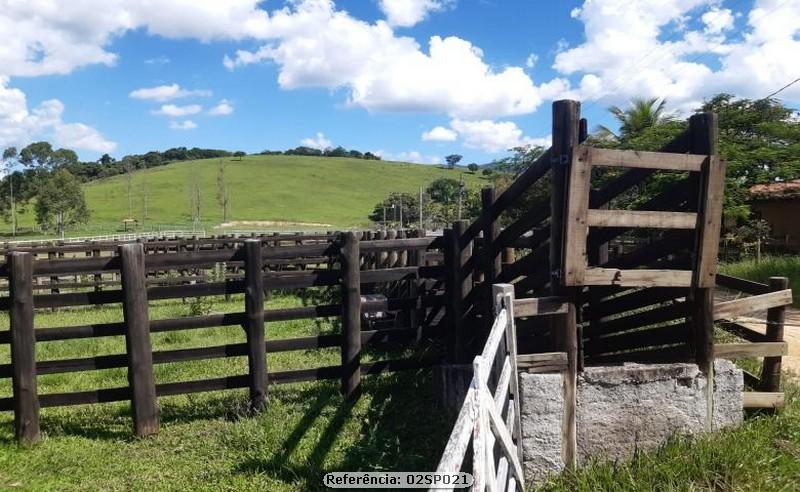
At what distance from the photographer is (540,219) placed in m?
5.01

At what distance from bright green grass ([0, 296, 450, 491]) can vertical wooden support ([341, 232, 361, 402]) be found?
7.7 inches

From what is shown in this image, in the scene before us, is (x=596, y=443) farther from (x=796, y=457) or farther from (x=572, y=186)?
(x=572, y=186)

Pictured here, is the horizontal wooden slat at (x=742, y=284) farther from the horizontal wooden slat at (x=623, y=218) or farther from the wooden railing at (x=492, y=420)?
the wooden railing at (x=492, y=420)

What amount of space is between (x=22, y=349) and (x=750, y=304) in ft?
21.1

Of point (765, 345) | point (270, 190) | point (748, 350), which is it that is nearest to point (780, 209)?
point (765, 345)

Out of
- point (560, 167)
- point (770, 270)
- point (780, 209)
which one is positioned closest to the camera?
point (560, 167)

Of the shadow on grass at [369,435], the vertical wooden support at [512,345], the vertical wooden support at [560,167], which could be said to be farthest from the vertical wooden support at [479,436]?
the shadow on grass at [369,435]

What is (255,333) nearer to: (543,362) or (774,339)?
(543,362)

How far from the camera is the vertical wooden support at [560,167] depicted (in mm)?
4418

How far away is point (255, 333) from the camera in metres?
5.92

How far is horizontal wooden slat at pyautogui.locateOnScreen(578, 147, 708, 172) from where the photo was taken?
4414 mm

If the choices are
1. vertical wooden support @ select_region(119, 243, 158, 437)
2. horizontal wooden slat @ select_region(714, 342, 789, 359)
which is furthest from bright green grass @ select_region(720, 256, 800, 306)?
vertical wooden support @ select_region(119, 243, 158, 437)

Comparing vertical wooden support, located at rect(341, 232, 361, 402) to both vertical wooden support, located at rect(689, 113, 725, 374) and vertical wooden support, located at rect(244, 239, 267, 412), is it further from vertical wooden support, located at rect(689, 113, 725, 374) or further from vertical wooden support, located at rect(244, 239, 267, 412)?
vertical wooden support, located at rect(689, 113, 725, 374)

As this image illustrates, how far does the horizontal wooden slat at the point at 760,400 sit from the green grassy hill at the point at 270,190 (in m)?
72.0
